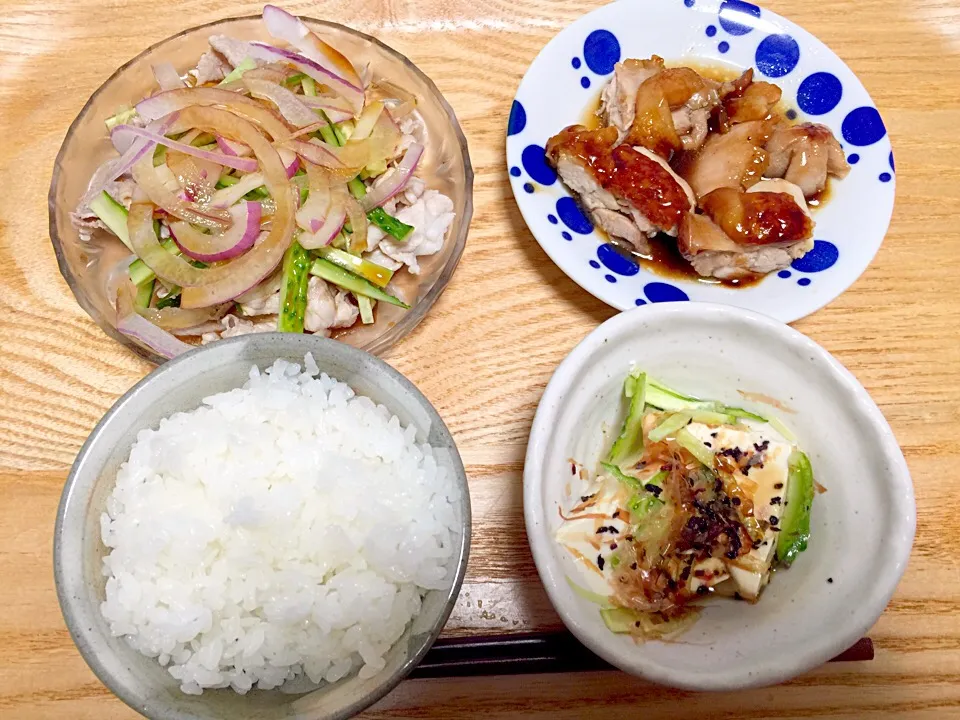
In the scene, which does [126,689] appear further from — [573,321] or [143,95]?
[143,95]

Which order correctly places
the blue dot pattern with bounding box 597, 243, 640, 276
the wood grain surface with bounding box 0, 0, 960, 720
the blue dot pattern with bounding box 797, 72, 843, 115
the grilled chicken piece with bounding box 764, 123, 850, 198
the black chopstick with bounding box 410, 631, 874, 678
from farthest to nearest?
the blue dot pattern with bounding box 797, 72, 843, 115
the grilled chicken piece with bounding box 764, 123, 850, 198
the blue dot pattern with bounding box 597, 243, 640, 276
the wood grain surface with bounding box 0, 0, 960, 720
the black chopstick with bounding box 410, 631, 874, 678

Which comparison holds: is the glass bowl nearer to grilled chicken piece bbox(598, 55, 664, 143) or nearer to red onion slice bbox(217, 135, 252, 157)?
red onion slice bbox(217, 135, 252, 157)

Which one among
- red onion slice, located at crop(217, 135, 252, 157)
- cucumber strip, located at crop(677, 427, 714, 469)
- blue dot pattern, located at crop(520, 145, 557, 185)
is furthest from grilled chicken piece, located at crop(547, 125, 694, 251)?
red onion slice, located at crop(217, 135, 252, 157)

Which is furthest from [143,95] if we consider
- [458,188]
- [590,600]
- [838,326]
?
[838,326]

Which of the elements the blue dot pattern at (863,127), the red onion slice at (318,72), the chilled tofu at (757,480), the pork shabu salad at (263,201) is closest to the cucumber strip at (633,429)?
the chilled tofu at (757,480)

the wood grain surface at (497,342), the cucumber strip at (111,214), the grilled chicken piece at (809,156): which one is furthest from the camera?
the grilled chicken piece at (809,156)

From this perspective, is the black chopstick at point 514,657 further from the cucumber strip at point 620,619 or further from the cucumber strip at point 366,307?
the cucumber strip at point 366,307

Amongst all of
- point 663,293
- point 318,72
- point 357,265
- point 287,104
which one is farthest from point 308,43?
point 663,293
